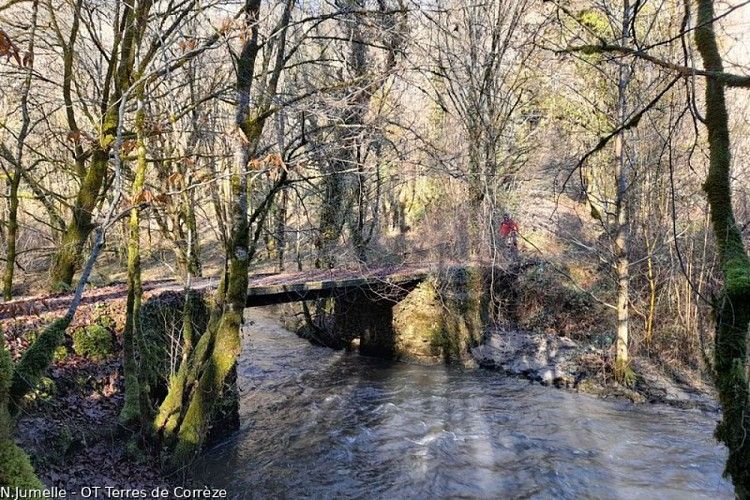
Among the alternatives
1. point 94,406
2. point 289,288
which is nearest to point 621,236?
point 289,288

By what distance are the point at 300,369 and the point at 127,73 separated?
24.5 ft

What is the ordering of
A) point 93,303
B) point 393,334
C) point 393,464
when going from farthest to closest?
1. point 393,334
2. point 93,303
3. point 393,464

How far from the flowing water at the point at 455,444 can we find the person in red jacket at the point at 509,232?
11.6 feet

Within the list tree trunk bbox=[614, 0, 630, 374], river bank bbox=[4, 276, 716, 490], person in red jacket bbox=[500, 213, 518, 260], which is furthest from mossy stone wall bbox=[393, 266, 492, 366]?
tree trunk bbox=[614, 0, 630, 374]

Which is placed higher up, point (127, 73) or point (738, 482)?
point (127, 73)

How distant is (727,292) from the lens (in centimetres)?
288

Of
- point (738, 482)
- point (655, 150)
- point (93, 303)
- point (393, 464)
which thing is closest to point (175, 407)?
point (93, 303)

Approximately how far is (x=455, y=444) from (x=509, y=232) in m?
6.51

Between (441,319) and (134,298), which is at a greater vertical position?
(134,298)

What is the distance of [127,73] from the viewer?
24.7ft

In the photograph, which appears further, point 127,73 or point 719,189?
point 127,73

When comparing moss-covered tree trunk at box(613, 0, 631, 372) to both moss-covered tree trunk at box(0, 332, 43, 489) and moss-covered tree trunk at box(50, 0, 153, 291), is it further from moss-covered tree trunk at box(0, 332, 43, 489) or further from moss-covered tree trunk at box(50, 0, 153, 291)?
moss-covered tree trunk at box(0, 332, 43, 489)

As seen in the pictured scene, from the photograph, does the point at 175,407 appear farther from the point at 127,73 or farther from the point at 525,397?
the point at 525,397

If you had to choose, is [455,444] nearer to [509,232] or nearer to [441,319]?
[441,319]
